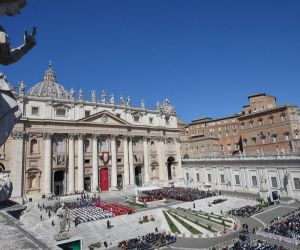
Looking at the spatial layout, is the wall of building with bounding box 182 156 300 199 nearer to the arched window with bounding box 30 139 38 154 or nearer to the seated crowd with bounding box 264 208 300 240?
the seated crowd with bounding box 264 208 300 240

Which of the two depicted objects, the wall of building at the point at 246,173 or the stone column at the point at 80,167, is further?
the stone column at the point at 80,167

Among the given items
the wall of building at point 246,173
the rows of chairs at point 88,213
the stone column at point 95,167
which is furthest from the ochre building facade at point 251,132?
the rows of chairs at point 88,213

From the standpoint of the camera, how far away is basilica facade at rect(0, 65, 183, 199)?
38.7 m

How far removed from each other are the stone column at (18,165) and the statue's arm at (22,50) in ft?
121

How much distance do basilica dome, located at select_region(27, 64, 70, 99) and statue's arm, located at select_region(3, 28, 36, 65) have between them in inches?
1946

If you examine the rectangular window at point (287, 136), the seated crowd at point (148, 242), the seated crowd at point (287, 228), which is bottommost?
the seated crowd at point (148, 242)

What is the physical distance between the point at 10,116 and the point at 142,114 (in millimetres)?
48595

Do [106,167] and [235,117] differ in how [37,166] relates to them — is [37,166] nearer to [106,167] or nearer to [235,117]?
[106,167]

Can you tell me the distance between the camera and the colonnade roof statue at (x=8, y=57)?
3.99 meters

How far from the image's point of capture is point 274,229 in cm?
2170

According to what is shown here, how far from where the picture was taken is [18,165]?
37156 millimetres

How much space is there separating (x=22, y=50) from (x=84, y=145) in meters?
40.9

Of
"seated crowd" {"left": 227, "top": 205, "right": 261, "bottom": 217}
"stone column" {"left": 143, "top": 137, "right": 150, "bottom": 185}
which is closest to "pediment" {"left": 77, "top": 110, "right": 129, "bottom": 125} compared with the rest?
"stone column" {"left": 143, "top": 137, "right": 150, "bottom": 185}

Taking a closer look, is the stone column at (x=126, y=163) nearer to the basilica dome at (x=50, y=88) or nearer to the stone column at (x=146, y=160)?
the stone column at (x=146, y=160)
